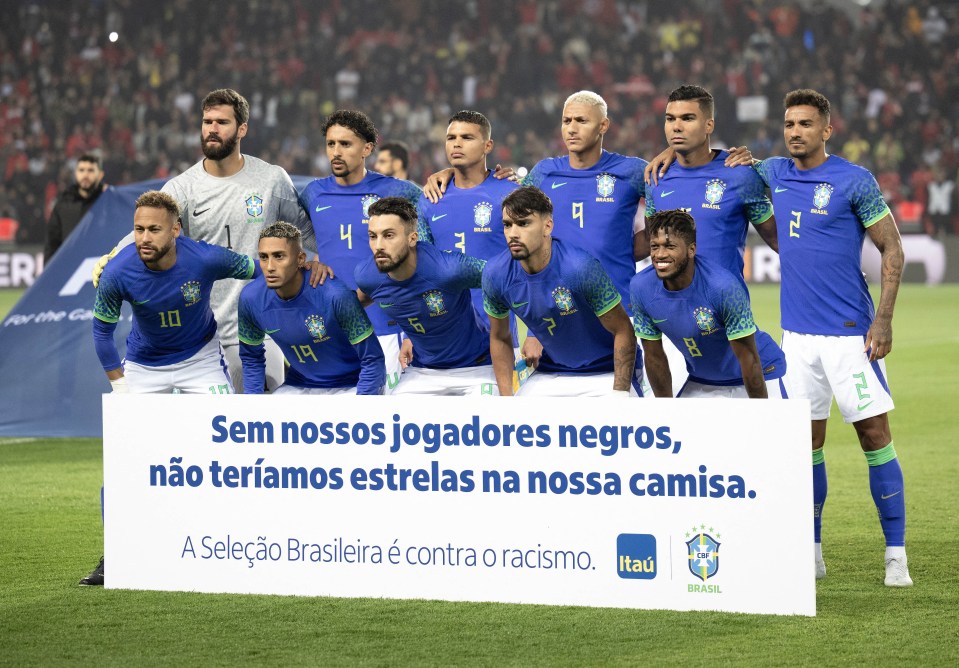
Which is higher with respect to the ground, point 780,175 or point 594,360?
point 780,175

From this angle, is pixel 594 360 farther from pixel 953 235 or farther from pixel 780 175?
pixel 953 235

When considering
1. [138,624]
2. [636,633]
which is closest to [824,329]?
[636,633]

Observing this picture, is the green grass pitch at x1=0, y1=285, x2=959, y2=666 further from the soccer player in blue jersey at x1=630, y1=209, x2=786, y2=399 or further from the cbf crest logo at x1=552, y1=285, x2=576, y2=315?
the cbf crest logo at x1=552, y1=285, x2=576, y2=315

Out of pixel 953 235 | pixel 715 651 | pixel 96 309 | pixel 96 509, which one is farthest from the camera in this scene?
pixel 953 235

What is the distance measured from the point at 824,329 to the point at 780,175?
27.7 inches

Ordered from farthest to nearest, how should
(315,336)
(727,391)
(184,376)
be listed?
(184,376), (315,336), (727,391)

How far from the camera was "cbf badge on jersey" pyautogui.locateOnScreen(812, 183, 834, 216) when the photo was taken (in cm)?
546

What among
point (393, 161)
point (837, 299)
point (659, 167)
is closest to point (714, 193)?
point (659, 167)

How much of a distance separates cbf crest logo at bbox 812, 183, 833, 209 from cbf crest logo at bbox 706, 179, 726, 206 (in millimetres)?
434

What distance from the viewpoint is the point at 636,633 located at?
4.59 m

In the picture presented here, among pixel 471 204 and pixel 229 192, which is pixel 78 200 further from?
pixel 471 204

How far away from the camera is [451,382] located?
19.9 ft

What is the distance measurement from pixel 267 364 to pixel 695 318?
2.35 metres

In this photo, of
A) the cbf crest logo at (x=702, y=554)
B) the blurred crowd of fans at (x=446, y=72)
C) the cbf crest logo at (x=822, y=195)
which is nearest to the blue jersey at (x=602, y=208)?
the cbf crest logo at (x=822, y=195)
